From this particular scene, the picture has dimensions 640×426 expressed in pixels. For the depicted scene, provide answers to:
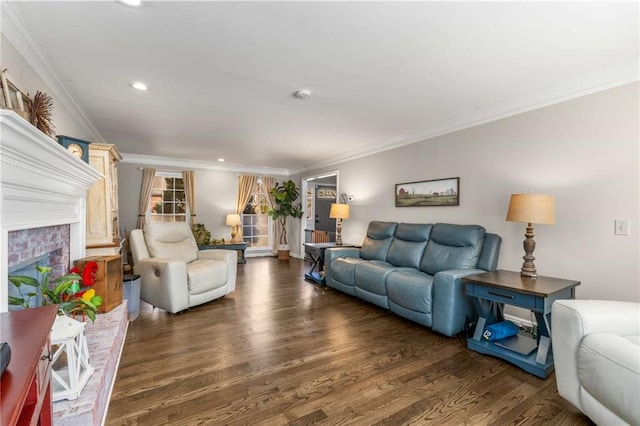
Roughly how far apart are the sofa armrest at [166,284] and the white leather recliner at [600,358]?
3.25 m

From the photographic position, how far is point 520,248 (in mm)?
2875

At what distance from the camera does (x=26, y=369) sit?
0.68m

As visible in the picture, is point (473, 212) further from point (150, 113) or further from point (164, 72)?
point (150, 113)

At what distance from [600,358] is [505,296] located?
85cm

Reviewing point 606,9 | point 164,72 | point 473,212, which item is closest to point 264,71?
point 164,72

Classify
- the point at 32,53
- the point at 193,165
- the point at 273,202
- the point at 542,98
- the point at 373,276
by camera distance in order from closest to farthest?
the point at 32,53 < the point at 542,98 < the point at 373,276 < the point at 193,165 < the point at 273,202

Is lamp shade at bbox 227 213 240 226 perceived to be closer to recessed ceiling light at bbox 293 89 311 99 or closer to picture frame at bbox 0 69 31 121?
recessed ceiling light at bbox 293 89 311 99

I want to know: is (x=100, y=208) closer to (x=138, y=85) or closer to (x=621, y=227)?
(x=138, y=85)

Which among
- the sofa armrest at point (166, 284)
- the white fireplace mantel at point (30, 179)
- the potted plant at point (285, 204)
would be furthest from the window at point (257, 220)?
the white fireplace mantel at point (30, 179)

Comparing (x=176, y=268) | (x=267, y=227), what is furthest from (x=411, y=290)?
(x=267, y=227)

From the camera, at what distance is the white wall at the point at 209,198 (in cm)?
580

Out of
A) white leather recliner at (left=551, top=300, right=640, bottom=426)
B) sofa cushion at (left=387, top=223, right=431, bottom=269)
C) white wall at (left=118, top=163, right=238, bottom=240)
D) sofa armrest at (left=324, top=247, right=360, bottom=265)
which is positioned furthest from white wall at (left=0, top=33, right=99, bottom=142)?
sofa cushion at (left=387, top=223, right=431, bottom=269)

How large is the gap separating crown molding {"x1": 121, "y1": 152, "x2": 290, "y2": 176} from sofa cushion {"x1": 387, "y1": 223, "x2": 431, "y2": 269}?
424 cm

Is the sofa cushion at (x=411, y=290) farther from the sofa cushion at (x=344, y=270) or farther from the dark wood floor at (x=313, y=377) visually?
the sofa cushion at (x=344, y=270)
